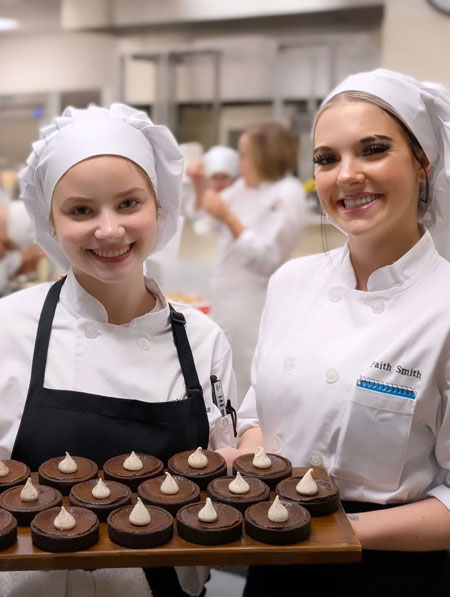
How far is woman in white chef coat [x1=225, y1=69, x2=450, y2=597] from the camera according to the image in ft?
4.06

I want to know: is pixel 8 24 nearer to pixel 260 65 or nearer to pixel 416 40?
pixel 260 65

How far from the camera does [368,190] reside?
4.22ft

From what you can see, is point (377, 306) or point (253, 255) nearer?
point (377, 306)

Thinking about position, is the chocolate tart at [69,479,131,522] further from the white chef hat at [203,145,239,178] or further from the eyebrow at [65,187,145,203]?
the white chef hat at [203,145,239,178]

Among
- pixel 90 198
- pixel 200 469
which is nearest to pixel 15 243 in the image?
pixel 90 198

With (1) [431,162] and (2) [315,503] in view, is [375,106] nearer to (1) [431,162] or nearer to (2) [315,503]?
(1) [431,162]

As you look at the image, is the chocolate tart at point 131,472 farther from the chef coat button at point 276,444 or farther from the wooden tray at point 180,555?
the chef coat button at point 276,444

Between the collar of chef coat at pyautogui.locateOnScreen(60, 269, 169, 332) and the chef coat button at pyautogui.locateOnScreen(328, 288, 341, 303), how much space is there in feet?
1.10

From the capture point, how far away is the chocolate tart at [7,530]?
1026 mm

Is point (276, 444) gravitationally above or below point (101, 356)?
below

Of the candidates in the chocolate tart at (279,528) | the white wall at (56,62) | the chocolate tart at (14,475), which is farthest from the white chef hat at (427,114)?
the white wall at (56,62)

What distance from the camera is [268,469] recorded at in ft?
4.17

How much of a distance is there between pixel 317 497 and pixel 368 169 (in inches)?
22.4

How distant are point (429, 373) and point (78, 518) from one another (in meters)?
0.62
